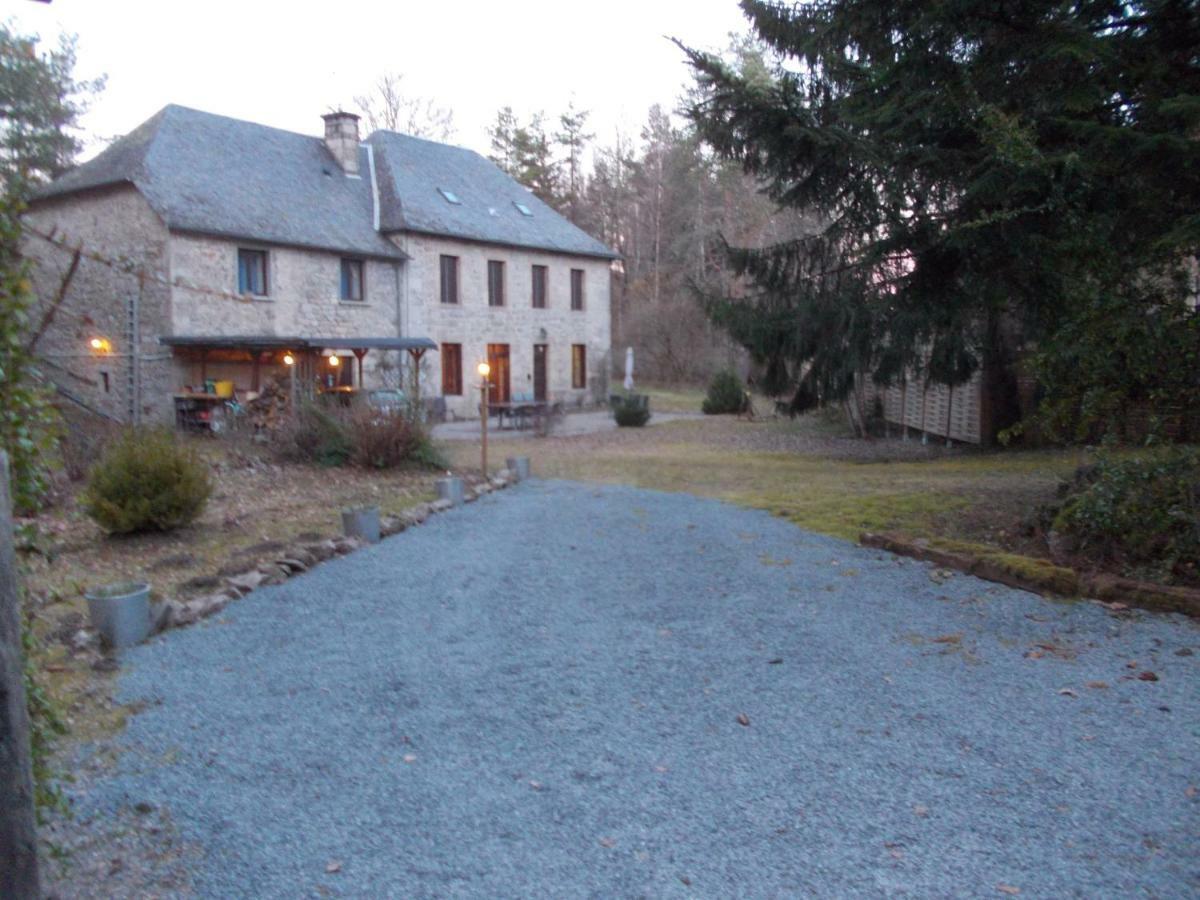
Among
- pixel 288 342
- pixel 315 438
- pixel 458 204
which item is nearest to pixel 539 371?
pixel 458 204

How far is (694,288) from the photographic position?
13.8 metres

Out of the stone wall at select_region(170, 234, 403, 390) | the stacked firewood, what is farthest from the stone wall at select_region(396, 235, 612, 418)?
the stacked firewood

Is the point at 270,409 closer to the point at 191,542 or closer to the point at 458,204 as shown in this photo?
the point at 191,542

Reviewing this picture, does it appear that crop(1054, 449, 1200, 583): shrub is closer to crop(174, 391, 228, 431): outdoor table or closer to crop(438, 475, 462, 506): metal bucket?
crop(438, 475, 462, 506): metal bucket

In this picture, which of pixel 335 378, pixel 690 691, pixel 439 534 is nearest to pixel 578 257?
pixel 335 378

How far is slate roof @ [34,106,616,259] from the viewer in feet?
75.6

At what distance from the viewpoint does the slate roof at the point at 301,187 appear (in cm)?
2305

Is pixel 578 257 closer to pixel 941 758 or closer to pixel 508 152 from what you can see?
pixel 508 152

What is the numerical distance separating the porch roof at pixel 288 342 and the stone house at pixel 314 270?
0.05 meters

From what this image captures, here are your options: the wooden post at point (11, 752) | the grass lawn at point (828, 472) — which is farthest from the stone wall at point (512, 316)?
the wooden post at point (11, 752)

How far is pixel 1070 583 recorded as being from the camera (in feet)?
21.1

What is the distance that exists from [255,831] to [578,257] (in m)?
31.3

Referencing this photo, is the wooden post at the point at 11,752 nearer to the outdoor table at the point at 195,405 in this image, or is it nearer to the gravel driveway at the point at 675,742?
the gravel driveway at the point at 675,742

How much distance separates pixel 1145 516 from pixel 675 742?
414cm
